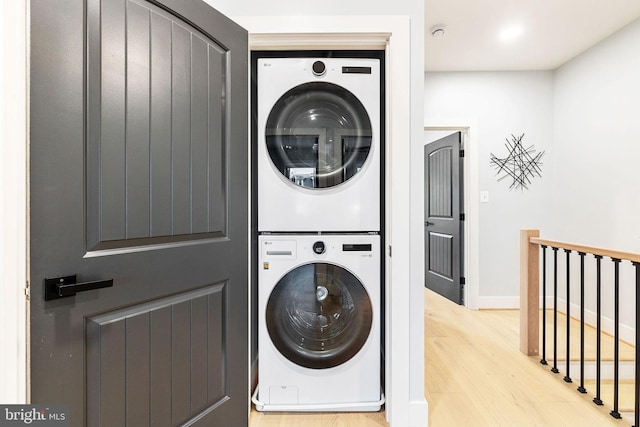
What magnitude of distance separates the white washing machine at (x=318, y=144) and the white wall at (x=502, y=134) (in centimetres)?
205

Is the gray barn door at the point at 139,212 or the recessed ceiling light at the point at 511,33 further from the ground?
the recessed ceiling light at the point at 511,33

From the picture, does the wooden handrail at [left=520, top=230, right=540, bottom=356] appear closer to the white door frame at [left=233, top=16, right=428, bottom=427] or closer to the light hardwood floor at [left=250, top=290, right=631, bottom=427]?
the light hardwood floor at [left=250, top=290, right=631, bottom=427]

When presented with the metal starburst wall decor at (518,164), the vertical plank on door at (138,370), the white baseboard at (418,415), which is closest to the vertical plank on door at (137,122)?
the vertical plank on door at (138,370)

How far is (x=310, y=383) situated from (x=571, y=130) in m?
3.49

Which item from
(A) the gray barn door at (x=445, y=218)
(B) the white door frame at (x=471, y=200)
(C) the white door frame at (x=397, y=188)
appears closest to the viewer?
(C) the white door frame at (x=397, y=188)

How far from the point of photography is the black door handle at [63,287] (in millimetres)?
812

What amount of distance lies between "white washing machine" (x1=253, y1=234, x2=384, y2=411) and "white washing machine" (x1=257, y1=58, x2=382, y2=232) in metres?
0.12

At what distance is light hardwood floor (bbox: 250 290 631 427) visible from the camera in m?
1.57

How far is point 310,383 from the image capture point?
5.19 ft

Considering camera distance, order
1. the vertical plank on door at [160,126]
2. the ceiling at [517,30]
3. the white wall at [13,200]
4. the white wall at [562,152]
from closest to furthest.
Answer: the white wall at [13,200] < the vertical plank on door at [160,126] < the ceiling at [517,30] < the white wall at [562,152]

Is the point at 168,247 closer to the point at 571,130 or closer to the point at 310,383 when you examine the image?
the point at 310,383

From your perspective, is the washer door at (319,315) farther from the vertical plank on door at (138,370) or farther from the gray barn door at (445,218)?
the gray barn door at (445,218)

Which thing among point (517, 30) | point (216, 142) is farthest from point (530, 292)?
point (216, 142)

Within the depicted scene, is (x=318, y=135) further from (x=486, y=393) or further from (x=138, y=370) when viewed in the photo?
(x=486, y=393)
